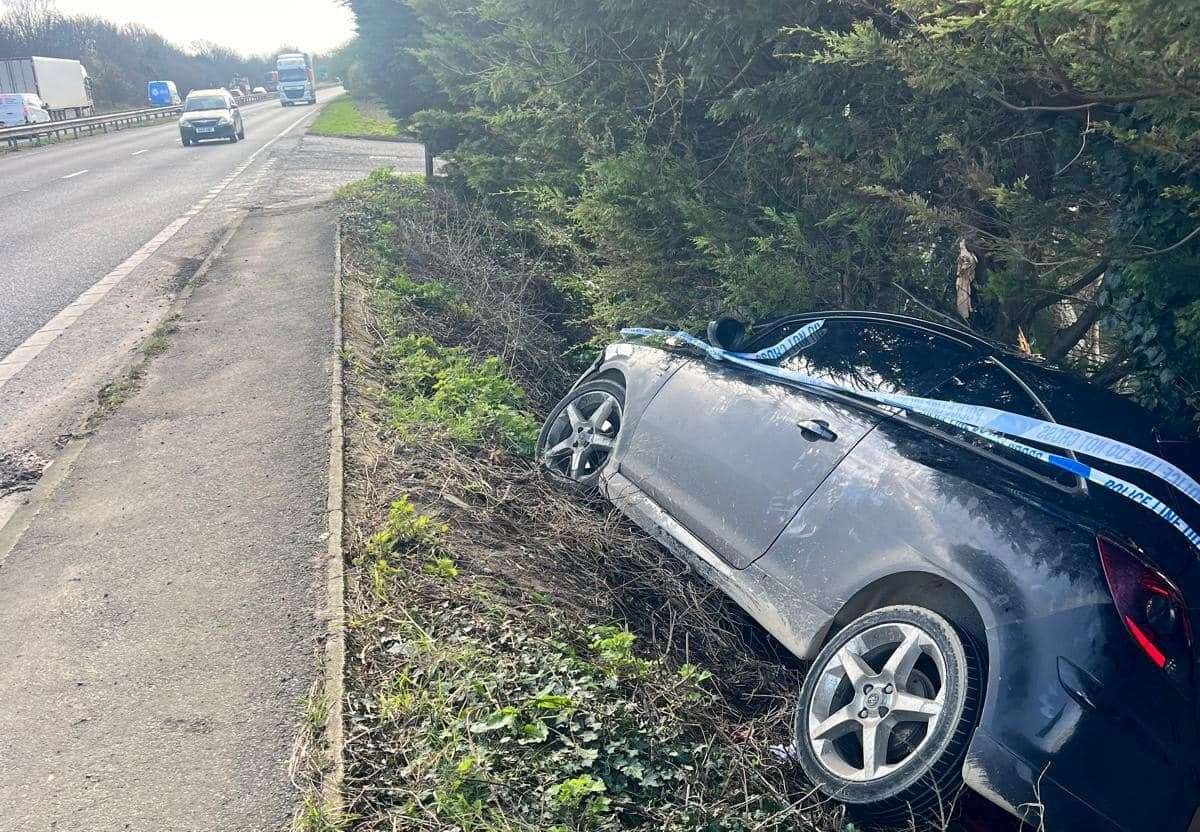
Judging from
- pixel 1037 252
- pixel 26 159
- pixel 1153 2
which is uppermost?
pixel 1153 2

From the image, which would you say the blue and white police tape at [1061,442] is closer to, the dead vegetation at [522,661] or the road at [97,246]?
the dead vegetation at [522,661]

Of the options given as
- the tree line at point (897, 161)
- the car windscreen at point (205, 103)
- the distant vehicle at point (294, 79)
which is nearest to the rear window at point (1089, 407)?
the tree line at point (897, 161)

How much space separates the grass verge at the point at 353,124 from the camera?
3212 centimetres

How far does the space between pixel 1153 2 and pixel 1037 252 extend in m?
1.83

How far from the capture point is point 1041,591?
2812 millimetres

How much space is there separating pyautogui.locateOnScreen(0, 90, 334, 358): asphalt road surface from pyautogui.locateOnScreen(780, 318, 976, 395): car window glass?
7.40m

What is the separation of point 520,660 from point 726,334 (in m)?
1.96

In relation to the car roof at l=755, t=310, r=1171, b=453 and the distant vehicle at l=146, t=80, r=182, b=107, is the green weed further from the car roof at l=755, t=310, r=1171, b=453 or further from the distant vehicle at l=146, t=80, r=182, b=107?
the distant vehicle at l=146, t=80, r=182, b=107

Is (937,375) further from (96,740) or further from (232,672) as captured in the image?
(96,740)

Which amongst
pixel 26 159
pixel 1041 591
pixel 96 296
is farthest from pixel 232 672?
pixel 26 159

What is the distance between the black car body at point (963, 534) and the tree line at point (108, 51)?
63.1m

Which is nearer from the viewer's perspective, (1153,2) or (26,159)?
(1153,2)

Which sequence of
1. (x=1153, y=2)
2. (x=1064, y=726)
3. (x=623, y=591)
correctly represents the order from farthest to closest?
(x=623, y=591) → (x=1153, y=2) → (x=1064, y=726)

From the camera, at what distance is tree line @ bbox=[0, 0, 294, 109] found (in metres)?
58.0
